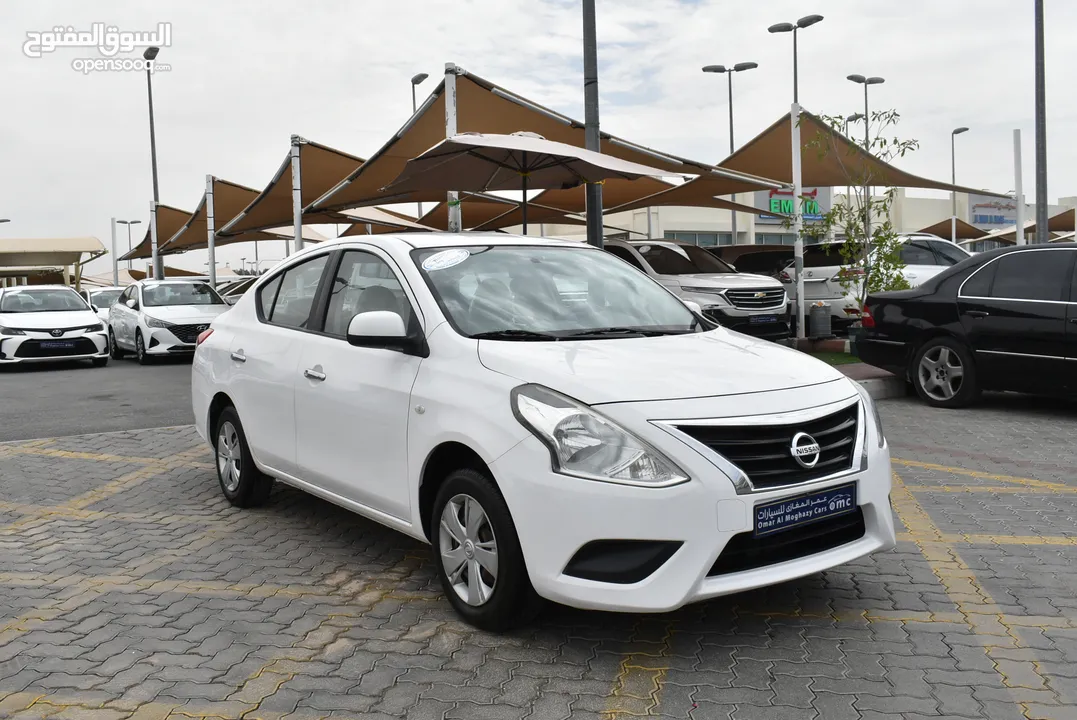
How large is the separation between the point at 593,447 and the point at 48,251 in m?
47.6

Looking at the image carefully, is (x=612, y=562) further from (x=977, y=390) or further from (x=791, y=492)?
(x=977, y=390)

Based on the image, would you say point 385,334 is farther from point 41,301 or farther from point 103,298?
point 103,298

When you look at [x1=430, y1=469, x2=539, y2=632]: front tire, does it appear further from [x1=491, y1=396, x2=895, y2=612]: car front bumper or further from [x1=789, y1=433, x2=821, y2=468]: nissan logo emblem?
[x1=789, y1=433, x2=821, y2=468]: nissan logo emblem

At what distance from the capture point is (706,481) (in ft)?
11.1

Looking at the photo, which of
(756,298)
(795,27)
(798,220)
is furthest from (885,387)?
(795,27)

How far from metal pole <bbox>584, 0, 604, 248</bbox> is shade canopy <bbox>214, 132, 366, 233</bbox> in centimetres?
327

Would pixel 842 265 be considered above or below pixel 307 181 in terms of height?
below

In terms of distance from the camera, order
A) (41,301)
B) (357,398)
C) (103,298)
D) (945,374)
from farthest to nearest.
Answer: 1. (103,298)
2. (41,301)
3. (945,374)
4. (357,398)

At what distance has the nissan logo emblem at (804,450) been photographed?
3.56 m

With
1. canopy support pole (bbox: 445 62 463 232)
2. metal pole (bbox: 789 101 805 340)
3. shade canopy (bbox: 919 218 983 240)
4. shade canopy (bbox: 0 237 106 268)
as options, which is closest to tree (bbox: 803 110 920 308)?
metal pole (bbox: 789 101 805 340)

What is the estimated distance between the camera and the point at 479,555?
3822mm

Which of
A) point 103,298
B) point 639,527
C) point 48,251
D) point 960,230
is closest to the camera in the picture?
point 639,527

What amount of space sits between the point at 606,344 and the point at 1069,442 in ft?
17.2

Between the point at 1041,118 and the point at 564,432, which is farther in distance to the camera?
the point at 1041,118
